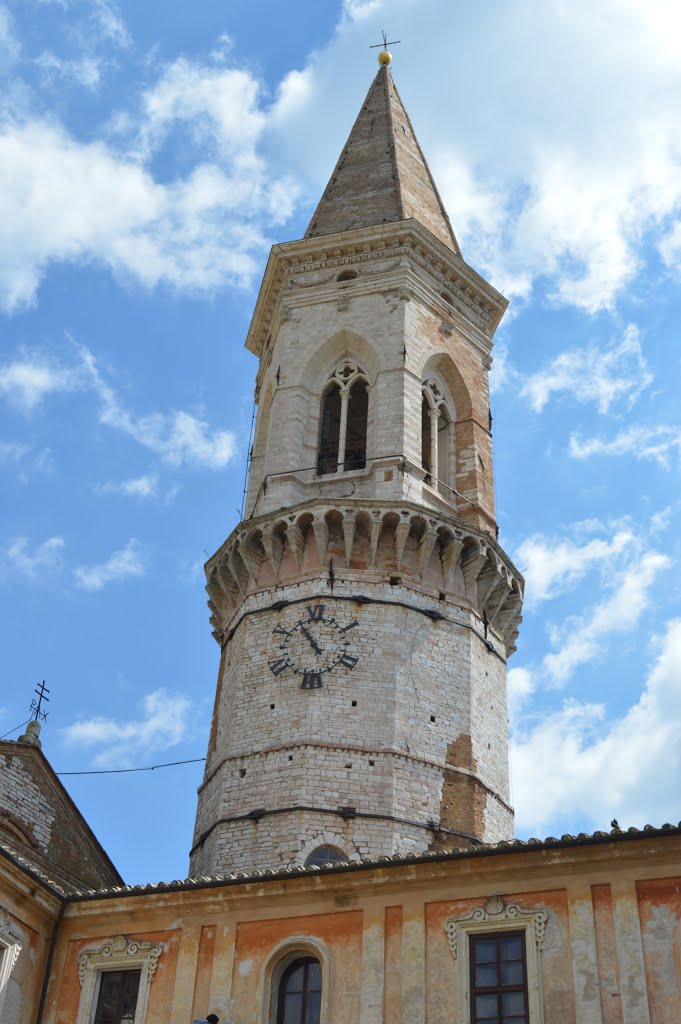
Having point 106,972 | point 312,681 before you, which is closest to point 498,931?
point 106,972

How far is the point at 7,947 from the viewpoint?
637 inches

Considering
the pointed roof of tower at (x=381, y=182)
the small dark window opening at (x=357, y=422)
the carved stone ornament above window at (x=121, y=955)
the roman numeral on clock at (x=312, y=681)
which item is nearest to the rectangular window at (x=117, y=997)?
the carved stone ornament above window at (x=121, y=955)

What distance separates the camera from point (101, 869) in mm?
25719

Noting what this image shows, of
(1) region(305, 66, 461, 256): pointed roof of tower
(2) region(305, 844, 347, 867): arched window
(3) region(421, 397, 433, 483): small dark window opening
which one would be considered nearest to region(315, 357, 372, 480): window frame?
(3) region(421, 397, 433, 483): small dark window opening

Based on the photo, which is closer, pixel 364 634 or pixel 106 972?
pixel 106 972

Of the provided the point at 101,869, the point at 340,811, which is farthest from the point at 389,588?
the point at 101,869

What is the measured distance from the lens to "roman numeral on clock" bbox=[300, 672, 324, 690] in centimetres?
2319

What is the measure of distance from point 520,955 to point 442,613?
1027 cm

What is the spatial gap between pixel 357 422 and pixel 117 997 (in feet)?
52.5

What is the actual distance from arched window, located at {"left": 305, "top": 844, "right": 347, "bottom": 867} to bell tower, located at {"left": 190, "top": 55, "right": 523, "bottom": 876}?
26 mm

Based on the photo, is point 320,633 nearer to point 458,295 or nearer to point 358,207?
point 458,295

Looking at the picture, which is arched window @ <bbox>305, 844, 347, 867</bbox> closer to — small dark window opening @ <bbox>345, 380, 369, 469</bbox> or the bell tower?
the bell tower

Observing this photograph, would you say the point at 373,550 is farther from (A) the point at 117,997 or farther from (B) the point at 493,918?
(A) the point at 117,997

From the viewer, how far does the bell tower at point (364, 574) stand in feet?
72.6
